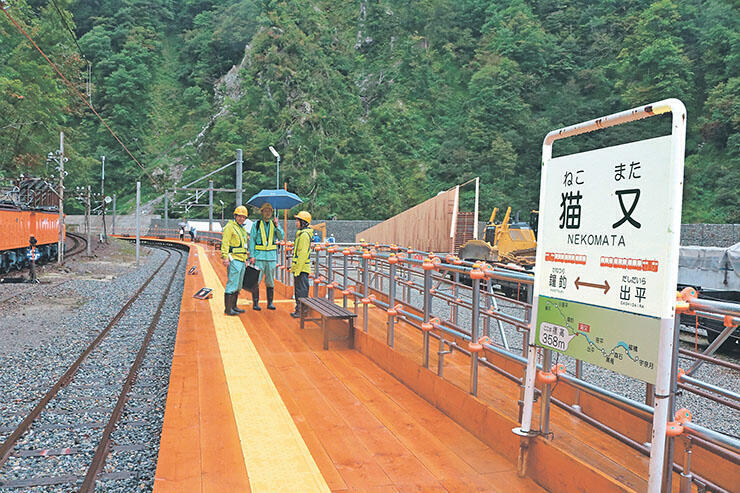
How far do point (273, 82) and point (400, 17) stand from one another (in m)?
23.0

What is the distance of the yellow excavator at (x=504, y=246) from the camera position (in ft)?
67.3

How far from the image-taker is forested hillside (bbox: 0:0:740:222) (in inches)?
1732

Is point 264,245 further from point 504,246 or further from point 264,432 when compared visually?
point 504,246

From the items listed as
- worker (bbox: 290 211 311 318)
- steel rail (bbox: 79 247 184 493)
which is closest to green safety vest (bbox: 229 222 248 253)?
worker (bbox: 290 211 311 318)

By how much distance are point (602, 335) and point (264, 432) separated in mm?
2302

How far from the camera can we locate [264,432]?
149 inches

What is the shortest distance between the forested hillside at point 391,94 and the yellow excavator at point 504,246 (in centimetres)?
2426

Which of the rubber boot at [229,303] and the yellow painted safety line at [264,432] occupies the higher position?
the rubber boot at [229,303]

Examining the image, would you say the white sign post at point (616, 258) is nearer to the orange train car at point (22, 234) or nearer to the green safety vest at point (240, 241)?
the green safety vest at point (240, 241)

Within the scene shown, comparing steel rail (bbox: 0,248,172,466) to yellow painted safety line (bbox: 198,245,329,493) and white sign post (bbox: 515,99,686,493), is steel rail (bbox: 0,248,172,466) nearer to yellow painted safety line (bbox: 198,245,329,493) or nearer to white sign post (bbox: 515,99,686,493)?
yellow painted safety line (bbox: 198,245,329,493)

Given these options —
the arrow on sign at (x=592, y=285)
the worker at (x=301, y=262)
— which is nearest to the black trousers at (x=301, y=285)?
the worker at (x=301, y=262)

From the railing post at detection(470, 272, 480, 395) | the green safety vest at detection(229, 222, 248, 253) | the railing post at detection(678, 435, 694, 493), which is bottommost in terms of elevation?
the railing post at detection(678, 435, 694, 493)

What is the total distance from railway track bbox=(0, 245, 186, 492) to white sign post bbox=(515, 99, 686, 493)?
323 centimetres

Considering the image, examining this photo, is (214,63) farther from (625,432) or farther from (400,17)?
(625,432)
